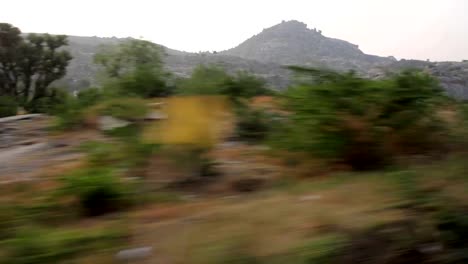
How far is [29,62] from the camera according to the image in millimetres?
26828

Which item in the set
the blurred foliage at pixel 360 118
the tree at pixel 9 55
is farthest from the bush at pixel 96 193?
the tree at pixel 9 55

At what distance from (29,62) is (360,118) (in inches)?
951

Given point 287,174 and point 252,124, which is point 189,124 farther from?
point 252,124

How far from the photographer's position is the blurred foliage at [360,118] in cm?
483

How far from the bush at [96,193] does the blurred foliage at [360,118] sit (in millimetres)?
1551

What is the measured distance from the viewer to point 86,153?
523cm

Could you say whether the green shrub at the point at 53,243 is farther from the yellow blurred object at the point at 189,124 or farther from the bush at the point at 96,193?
the yellow blurred object at the point at 189,124

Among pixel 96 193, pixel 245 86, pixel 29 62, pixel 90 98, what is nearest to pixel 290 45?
pixel 29 62

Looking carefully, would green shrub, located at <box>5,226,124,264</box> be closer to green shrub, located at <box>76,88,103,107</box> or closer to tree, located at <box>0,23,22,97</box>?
green shrub, located at <box>76,88,103,107</box>

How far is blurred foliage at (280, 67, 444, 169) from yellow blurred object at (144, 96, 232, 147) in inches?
25.3

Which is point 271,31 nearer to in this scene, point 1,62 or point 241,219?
point 1,62

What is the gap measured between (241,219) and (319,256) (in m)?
0.61

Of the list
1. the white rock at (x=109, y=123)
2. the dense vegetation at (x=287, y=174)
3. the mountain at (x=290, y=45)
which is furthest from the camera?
the mountain at (x=290, y=45)

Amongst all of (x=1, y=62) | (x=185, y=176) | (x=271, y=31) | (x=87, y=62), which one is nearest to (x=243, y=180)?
(x=185, y=176)
